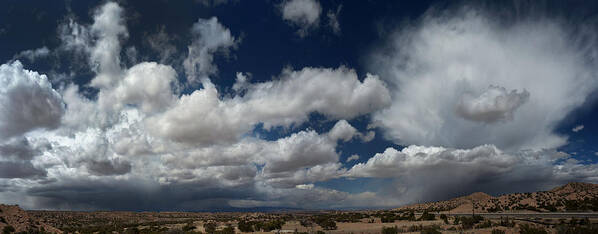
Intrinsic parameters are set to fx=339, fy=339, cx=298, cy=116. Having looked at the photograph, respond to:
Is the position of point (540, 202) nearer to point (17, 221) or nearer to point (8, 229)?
point (8, 229)

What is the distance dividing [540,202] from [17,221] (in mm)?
121319

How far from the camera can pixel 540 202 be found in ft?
319

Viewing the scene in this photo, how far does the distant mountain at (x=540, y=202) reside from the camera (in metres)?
75.2

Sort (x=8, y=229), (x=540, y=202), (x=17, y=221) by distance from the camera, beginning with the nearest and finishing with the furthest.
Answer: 1. (x=8, y=229)
2. (x=17, y=221)
3. (x=540, y=202)

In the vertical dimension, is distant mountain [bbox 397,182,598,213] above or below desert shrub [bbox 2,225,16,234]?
below

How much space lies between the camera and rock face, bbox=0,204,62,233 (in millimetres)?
48438

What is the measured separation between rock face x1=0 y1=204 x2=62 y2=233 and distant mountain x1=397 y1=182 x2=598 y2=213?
8708cm

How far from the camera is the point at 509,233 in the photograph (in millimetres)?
34625

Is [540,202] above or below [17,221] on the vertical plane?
below

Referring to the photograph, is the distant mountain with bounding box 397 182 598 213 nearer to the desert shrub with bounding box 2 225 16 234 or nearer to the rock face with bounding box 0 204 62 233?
the rock face with bounding box 0 204 62 233

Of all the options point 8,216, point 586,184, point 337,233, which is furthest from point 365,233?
point 586,184

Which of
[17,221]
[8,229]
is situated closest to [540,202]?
[8,229]

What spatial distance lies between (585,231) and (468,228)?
11.8m

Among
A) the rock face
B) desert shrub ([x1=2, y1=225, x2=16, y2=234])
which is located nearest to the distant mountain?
the rock face
